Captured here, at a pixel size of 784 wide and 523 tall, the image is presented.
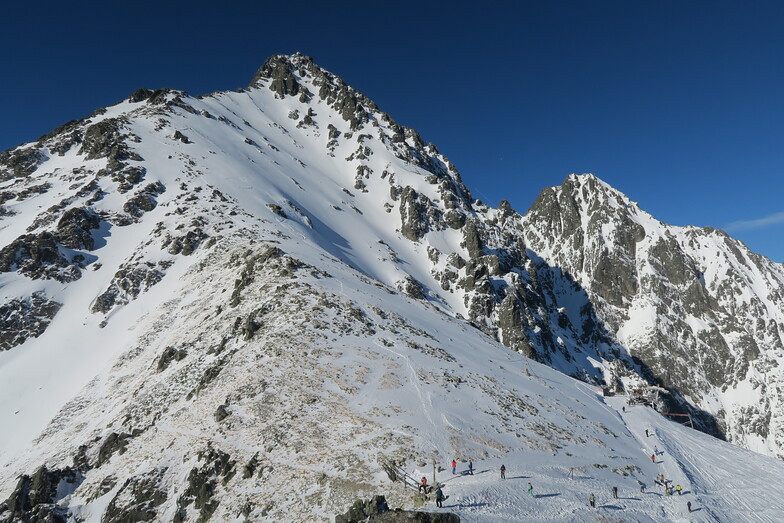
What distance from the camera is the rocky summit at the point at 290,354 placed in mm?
23594

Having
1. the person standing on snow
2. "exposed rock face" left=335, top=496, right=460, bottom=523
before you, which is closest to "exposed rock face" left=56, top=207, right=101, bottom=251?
"exposed rock face" left=335, top=496, right=460, bottom=523

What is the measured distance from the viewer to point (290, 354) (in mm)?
31594

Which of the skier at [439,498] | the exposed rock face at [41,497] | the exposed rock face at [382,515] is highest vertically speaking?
the skier at [439,498]

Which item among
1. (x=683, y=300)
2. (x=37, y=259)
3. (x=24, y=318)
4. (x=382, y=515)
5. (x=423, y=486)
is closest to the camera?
(x=382, y=515)

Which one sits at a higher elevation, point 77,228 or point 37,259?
point 77,228

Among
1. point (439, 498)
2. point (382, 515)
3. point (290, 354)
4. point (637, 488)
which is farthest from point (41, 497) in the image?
point (637, 488)

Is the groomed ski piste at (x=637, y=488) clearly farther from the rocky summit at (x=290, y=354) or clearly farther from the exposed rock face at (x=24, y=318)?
the exposed rock face at (x=24, y=318)

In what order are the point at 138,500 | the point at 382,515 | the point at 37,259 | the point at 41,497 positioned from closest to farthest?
the point at 382,515
the point at 138,500
the point at 41,497
the point at 37,259

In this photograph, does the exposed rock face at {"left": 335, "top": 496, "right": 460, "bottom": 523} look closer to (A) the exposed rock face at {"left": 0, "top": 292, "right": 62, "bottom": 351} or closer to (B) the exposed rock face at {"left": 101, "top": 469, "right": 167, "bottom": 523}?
(B) the exposed rock face at {"left": 101, "top": 469, "right": 167, "bottom": 523}

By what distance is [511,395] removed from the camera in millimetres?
36406

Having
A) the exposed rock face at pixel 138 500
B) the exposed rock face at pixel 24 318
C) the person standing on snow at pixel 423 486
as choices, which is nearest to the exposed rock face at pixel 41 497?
the exposed rock face at pixel 138 500

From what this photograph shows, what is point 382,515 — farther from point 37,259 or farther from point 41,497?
point 37,259

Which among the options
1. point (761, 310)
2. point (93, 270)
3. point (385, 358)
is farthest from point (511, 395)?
point (761, 310)

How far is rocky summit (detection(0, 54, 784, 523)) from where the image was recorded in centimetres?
2359
